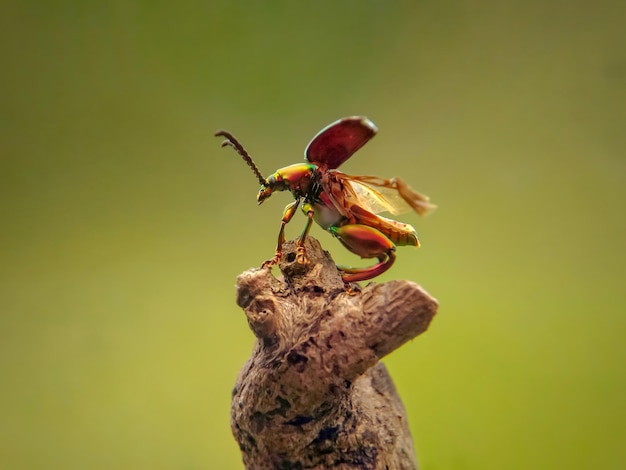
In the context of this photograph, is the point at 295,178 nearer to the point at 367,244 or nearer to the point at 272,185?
the point at 272,185

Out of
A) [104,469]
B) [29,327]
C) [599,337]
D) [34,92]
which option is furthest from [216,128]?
[599,337]

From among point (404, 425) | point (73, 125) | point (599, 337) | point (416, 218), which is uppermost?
point (73, 125)

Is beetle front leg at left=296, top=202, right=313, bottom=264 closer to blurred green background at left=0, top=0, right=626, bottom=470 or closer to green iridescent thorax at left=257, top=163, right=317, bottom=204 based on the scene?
green iridescent thorax at left=257, top=163, right=317, bottom=204

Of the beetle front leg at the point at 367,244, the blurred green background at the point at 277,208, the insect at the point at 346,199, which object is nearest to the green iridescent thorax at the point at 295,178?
the insect at the point at 346,199

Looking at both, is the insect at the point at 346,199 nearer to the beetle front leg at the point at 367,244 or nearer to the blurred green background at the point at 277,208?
the beetle front leg at the point at 367,244

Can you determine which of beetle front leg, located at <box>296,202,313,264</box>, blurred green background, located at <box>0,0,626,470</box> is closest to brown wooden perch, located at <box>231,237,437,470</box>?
beetle front leg, located at <box>296,202,313,264</box>

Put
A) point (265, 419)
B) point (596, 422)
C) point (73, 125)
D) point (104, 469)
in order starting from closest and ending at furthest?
1. point (265, 419)
2. point (596, 422)
3. point (104, 469)
4. point (73, 125)

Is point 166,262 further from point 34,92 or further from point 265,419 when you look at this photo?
point 265,419

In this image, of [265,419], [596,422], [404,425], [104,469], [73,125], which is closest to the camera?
[265,419]
